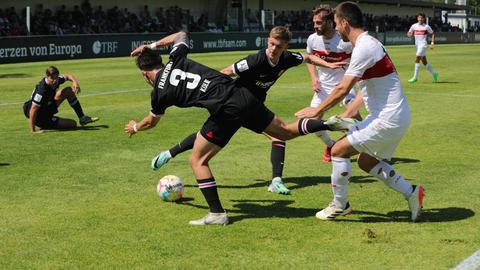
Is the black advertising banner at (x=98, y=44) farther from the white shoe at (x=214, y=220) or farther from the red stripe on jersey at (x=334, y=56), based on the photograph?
the white shoe at (x=214, y=220)

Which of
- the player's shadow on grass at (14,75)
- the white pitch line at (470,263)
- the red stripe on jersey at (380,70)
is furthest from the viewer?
the player's shadow on grass at (14,75)

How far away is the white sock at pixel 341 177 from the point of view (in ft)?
22.4

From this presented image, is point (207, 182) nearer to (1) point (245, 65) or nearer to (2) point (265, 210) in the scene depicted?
(2) point (265, 210)

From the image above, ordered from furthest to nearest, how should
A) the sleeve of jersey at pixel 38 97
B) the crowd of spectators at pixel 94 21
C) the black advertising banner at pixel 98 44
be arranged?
1. the crowd of spectators at pixel 94 21
2. the black advertising banner at pixel 98 44
3. the sleeve of jersey at pixel 38 97

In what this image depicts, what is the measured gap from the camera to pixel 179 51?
7.17 m

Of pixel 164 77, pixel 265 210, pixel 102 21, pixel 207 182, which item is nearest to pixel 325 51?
pixel 265 210

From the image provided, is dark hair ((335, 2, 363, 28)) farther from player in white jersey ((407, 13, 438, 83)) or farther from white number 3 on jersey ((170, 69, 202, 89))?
player in white jersey ((407, 13, 438, 83))

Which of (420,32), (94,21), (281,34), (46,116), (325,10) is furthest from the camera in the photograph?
(94,21)

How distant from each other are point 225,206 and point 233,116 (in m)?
1.33

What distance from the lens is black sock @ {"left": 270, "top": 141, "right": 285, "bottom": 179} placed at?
336 inches

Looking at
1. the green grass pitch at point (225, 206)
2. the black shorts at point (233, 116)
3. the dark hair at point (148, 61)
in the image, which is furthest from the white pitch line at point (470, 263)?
→ the dark hair at point (148, 61)

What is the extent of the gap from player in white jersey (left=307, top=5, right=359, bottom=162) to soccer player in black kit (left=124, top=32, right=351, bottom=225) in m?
2.80

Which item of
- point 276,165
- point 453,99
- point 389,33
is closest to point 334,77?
point 276,165

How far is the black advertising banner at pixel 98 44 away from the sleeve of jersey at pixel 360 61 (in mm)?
26437
